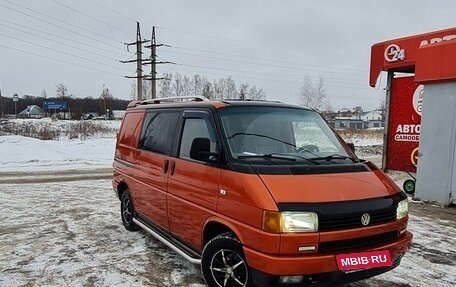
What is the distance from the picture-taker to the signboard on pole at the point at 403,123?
11.5m

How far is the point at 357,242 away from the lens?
3619mm

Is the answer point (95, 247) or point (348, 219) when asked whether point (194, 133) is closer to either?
point (348, 219)

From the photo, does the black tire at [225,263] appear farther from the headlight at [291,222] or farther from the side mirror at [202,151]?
the side mirror at [202,151]

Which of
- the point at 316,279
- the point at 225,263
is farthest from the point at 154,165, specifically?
the point at 316,279

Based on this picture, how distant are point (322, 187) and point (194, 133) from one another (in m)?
1.72

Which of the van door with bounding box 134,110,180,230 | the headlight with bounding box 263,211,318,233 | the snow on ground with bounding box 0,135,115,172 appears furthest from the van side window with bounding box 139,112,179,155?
the snow on ground with bounding box 0,135,115,172

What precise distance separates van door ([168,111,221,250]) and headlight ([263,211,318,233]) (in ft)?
2.74

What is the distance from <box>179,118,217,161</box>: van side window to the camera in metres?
4.38

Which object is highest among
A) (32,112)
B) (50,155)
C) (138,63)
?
(138,63)

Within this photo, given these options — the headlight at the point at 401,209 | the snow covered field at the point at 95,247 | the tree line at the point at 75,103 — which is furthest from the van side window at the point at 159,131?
the tree line at the point at 75,103

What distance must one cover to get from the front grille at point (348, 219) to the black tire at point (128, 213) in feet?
12.2

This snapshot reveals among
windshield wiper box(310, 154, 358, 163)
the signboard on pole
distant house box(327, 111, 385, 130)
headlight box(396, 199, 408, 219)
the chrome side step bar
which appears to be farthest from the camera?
distant house box(327, 111, 385, 130)

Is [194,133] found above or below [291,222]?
above

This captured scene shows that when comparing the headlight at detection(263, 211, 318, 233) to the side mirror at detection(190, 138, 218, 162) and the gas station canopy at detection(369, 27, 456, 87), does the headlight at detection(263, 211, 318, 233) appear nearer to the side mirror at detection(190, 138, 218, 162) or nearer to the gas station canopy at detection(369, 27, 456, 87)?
the side mirror at detection(190, 138, 218, 162)
